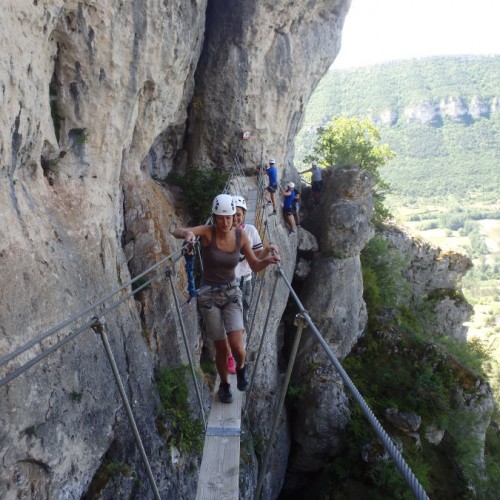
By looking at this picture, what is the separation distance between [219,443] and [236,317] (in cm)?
135

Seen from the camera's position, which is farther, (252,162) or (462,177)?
(462,177)

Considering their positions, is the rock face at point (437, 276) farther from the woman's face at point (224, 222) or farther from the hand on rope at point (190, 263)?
the woman's face at point (224, 222)

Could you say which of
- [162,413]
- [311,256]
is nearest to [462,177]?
[311,256]

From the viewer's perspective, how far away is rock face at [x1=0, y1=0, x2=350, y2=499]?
4.77 meters

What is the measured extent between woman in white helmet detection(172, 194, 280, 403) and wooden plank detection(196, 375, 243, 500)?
189 millimetres

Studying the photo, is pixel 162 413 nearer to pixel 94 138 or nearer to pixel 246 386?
pixel 246 386

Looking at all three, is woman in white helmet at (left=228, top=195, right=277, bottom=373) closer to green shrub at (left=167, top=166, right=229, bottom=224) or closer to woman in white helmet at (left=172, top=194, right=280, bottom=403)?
woman in white helmet at (left=172, top=194, right=280, bottom=403)

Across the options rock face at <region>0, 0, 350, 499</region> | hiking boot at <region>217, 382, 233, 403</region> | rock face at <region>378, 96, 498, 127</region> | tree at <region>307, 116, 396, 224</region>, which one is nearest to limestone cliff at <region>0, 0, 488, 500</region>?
rock face at <region>0, 0, 350, 499</region>

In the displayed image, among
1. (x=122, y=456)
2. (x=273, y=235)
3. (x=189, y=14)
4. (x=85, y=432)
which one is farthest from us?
(x=273, y=235)

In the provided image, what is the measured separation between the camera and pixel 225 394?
5.12 m

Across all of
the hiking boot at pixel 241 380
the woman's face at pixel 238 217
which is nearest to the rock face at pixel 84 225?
the hiking boot at pixel 241 380

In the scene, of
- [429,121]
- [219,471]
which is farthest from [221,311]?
[429,121]

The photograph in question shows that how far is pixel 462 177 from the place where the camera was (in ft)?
552

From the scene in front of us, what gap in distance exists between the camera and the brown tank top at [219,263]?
486cm
